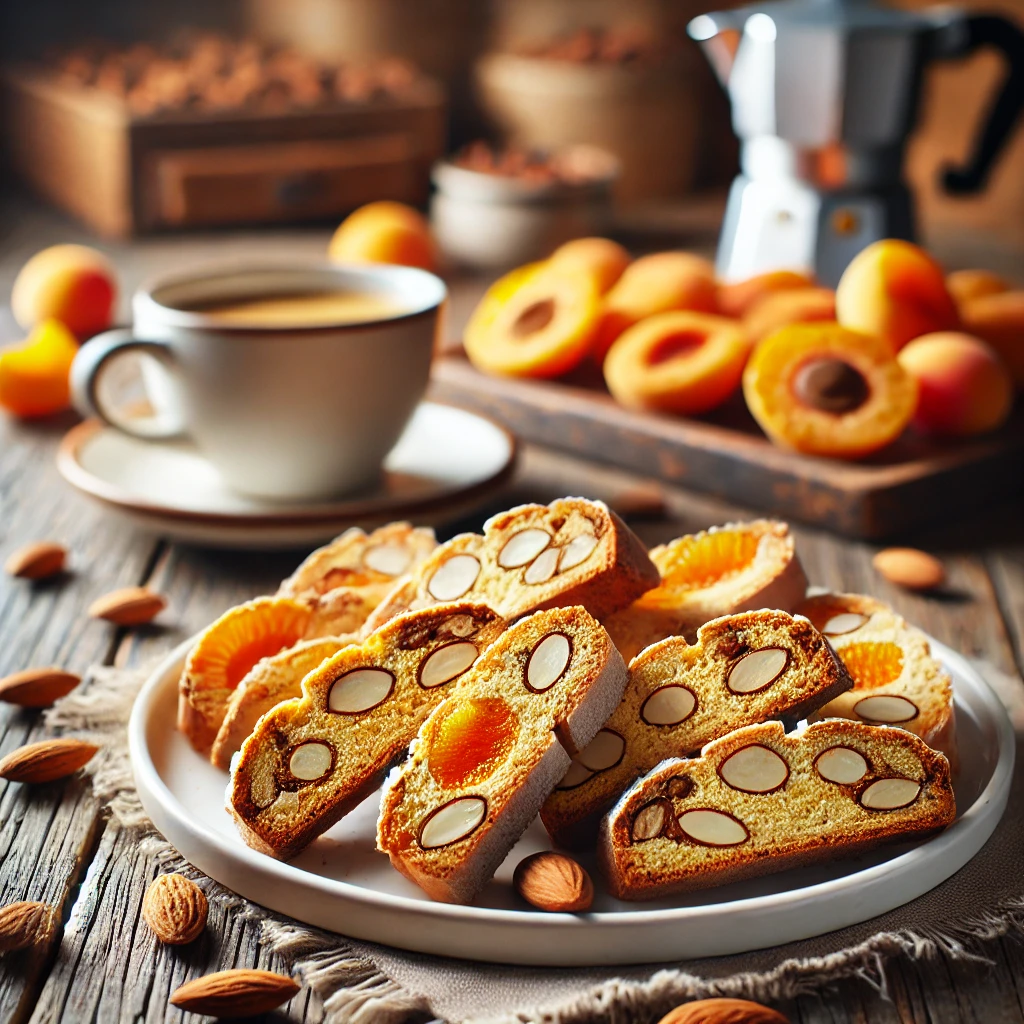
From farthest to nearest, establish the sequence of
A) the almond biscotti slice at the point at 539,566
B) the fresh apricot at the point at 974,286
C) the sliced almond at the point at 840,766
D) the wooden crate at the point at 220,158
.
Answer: the wooden crate at the point at 220,158 < the fresh apricot at the point at 974,286 < the almond biscotti slice at the point at 539,566 < the sliced almond at the point at 840,766

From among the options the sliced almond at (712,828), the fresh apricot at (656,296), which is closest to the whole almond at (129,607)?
the sliced almond at (712,828)

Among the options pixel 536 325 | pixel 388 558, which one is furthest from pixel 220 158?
pixel 388 558

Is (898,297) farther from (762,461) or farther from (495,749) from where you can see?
(495,749)

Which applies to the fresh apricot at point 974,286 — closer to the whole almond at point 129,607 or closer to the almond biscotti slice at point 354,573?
the almond biscotti slice at point 354,573

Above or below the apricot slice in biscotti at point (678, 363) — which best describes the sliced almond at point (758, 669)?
above

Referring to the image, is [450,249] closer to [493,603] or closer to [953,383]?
[953,383]

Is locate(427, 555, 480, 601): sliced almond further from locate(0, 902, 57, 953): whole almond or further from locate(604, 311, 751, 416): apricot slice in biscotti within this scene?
locate(604, 311, 751, 416): apricot slice in biscotti
